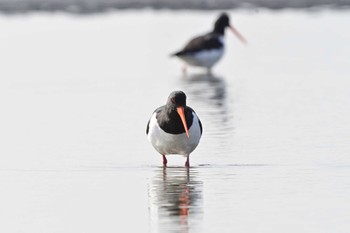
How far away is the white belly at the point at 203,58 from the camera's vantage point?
2105 cm

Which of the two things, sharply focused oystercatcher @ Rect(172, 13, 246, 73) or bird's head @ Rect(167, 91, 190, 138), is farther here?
sharply focused oystercatcher @ Rect(172, 13, 246, 73)

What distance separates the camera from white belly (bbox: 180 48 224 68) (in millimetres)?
21047

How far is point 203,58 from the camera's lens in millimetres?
21141

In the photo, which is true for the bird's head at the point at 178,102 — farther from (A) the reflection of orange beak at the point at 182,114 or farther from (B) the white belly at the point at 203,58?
(B) the white belly at the point at 203,58

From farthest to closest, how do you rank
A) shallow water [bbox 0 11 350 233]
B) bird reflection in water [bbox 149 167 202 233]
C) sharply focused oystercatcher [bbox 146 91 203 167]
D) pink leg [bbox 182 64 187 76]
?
pink leg [bbox 182 64 187 76]
sharply focused oystercatcher [bbox 146 91 203 167]
shallow water [bbox 0 11 350 233]
bird reflection in water [bbox 149 167 202 233]

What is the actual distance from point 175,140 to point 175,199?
4.80ft

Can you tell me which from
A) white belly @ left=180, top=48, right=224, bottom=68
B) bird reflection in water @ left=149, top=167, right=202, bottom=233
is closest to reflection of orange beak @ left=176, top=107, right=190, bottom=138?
bird reflection in water @ left=149, top=167, right=202, bottom=233

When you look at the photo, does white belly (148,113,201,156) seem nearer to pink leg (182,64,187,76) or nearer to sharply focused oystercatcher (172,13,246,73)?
sharply focused oystercatcher (172,13,246,73)

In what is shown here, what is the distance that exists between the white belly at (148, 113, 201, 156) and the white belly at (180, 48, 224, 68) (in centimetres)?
942

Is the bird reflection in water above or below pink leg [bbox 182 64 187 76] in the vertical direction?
below

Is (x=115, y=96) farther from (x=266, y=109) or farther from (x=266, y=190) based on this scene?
(x=266, y=190)

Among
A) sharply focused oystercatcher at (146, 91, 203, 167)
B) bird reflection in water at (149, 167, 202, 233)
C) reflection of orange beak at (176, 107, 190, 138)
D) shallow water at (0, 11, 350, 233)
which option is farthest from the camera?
sharply focused oystercatcher at (146, 91, 203, 167)

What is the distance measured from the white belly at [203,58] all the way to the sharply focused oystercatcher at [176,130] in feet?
30.9

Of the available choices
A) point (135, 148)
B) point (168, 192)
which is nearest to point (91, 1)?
point (135, 148)
